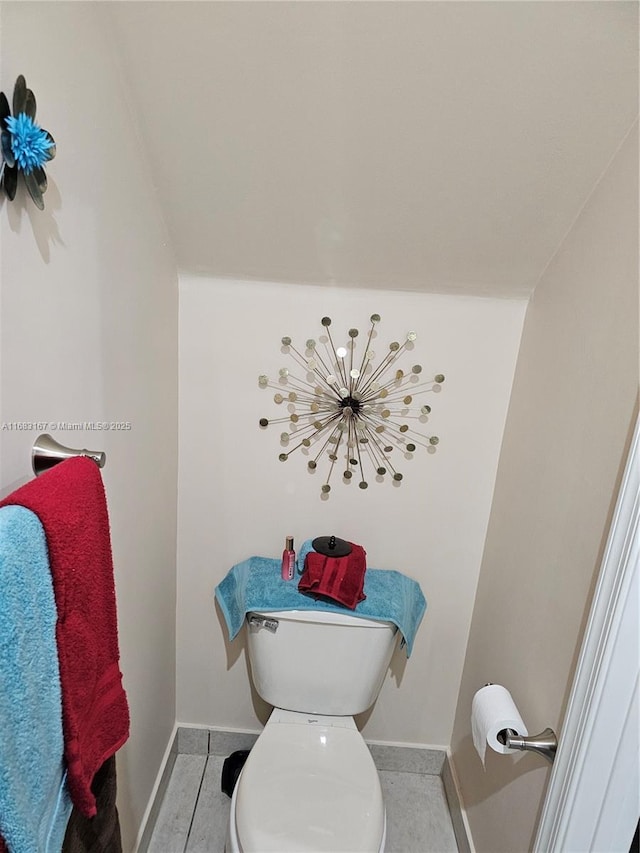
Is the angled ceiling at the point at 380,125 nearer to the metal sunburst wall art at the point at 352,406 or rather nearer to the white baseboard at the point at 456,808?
the metal sunburst wall art at the point at 352,406

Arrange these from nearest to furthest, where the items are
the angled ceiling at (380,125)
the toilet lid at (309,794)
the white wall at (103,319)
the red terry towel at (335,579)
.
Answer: the white wall at (103,319)
the angled ceiling at (380,125)
the toilet lid at (309,794)
the red terry towel at (335,579)

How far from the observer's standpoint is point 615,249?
100 centimetres

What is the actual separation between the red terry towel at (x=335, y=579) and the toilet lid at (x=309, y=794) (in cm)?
39

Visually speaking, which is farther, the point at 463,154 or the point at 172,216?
the point at 172,216

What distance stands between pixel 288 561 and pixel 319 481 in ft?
0.86

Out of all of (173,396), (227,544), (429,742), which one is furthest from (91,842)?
(429,742)

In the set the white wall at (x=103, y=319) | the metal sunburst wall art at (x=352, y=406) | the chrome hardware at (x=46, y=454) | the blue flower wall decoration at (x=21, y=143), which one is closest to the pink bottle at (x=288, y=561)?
the metal sunburst wall art at (x=352, y=406)

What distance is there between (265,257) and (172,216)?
256 millimetres

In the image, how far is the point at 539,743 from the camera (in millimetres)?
979

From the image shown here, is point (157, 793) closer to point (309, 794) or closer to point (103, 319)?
point (309, 794)

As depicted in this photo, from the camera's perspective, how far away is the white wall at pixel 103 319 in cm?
71

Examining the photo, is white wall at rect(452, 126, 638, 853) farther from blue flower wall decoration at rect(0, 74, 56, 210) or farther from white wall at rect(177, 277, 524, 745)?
blue flower wall decoration at rect(0, 74, 56, 210)

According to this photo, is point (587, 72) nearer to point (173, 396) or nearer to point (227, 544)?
point (173, 396)

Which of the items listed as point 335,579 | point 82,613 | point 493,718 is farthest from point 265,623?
point 82,613
